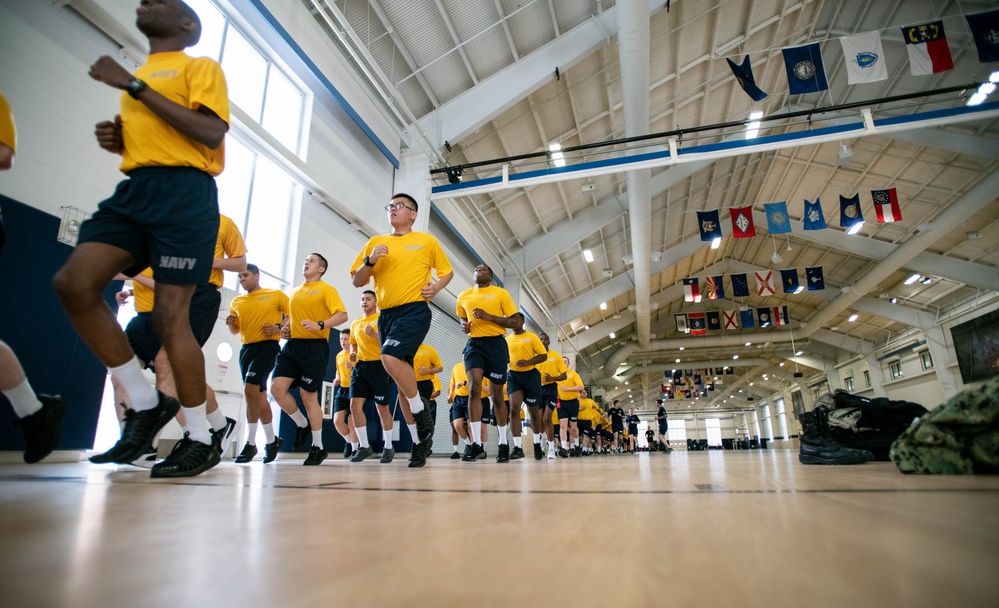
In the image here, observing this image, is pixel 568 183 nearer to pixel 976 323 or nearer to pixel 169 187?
pixel 169 187

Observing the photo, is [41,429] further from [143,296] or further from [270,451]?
[270,451]

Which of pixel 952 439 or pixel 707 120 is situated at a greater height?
pixel 707 120

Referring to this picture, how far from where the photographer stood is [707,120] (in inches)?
475

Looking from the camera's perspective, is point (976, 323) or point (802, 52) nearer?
point (802, 52)

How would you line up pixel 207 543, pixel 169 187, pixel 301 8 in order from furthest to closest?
pixel 301 8 → pixel 169 187 → pixel 207 543

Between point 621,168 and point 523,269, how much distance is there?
5341mm

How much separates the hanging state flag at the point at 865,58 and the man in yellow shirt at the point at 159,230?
9.30 meters

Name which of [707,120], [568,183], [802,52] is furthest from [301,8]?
[707,120]

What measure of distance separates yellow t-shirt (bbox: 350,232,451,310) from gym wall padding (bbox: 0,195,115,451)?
81.6 inches

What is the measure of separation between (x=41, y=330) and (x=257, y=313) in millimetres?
1272

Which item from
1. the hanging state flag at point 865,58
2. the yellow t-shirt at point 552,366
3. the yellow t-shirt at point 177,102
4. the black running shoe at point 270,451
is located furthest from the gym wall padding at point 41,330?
the hanging state flag at point 865,58

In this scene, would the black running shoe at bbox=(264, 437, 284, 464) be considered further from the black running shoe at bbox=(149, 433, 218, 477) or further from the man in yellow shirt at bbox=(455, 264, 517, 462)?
the black running shoe at bbox=(149, 433, 218, 477)

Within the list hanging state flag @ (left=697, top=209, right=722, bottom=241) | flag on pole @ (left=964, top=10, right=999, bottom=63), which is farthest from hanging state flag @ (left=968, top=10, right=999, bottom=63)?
hanging state flag @ (left=697, top=209, right=722, bottom=241)

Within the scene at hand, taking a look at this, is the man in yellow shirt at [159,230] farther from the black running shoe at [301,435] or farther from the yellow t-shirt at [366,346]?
the yellow t-shirt at [366,346]
